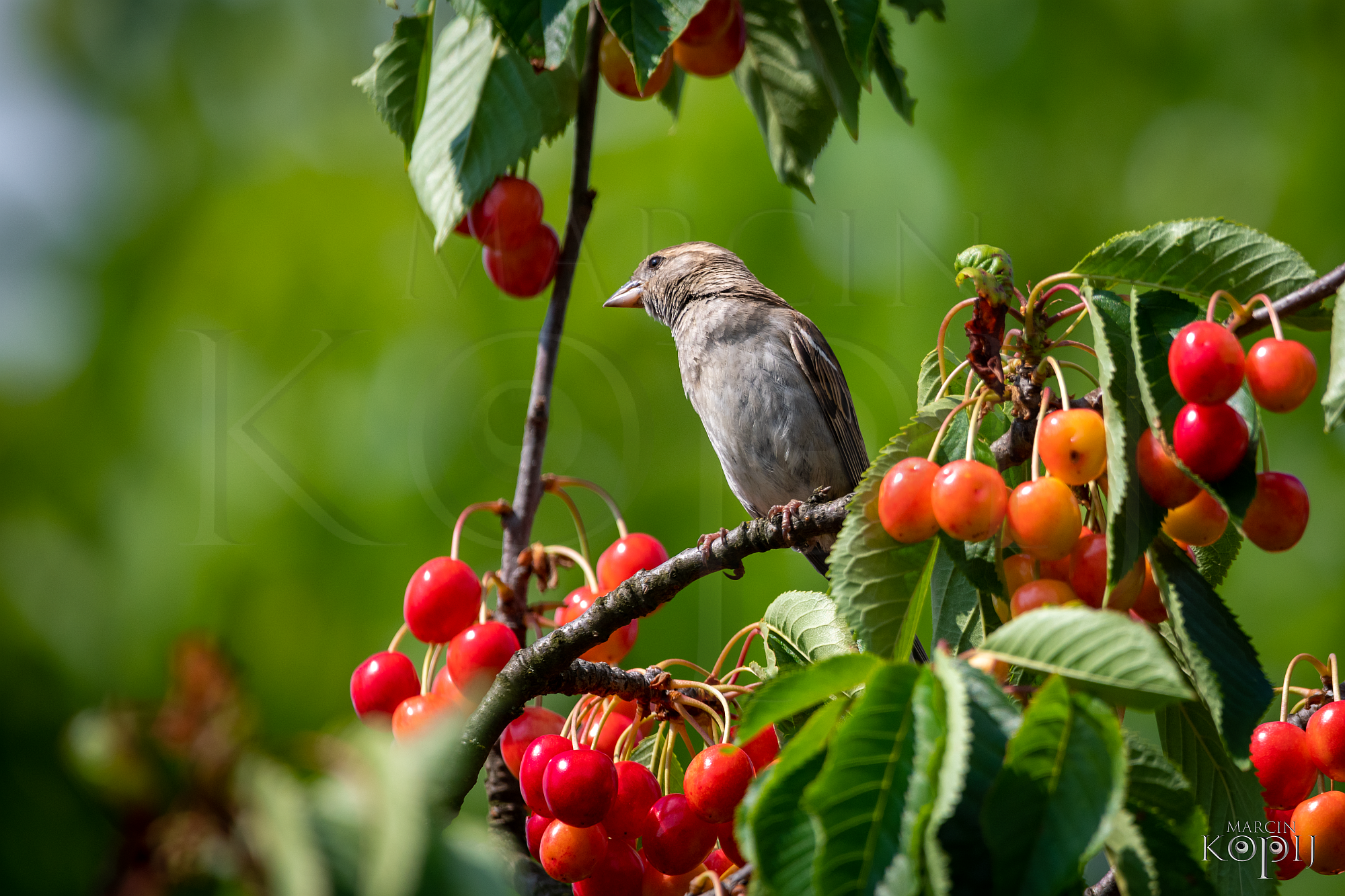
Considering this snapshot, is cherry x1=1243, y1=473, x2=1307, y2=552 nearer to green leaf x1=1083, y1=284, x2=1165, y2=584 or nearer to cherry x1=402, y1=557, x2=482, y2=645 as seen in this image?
green leaf x1=1083, y1=284, x2=1165, y2=584

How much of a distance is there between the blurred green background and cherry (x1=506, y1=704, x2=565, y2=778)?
3574mm

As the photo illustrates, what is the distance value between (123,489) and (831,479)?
4.97 metres

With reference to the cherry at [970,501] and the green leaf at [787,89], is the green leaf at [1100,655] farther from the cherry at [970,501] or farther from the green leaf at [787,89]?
the green leaf at [787,89]

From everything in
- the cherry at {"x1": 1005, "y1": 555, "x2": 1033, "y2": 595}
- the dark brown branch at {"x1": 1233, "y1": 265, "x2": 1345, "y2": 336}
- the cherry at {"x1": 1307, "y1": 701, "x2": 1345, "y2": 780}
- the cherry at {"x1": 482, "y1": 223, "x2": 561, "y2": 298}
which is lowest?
the cherry at {"x1": 1307, "y1": 701, "x2": 1345, "y2": 780}

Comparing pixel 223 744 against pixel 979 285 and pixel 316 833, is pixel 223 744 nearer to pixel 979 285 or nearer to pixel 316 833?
pixel 316 833

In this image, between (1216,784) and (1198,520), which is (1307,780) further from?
(1198,520)

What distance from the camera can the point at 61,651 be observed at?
6172 mm

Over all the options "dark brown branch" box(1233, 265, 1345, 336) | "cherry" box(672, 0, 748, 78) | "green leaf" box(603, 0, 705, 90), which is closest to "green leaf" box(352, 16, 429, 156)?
"cherry" box(672, 0, 748, 78)

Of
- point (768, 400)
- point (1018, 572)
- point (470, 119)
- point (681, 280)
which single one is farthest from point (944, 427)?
point (681, 280)

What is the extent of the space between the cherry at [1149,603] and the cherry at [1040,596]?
0.16 meters

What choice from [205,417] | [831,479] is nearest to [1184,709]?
[831,479]

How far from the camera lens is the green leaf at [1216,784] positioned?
5.30 ft

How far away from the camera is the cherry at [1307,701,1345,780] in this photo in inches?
71.7

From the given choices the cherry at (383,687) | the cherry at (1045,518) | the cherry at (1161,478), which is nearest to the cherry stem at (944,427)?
the cherry at (1045,518)
